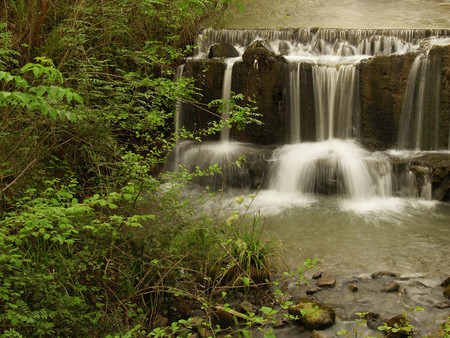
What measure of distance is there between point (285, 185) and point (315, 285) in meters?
3.94

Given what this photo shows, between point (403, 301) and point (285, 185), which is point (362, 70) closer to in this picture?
point (285, 185)

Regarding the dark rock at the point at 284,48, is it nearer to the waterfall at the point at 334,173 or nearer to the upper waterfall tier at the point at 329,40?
the upper waterfall tier at the point at 329,40

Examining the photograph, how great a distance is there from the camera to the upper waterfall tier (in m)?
10.3

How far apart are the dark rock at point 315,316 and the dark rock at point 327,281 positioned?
0.60m

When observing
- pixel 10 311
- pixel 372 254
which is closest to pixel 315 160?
pixel 372 254

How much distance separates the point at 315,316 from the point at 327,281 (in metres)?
0.88

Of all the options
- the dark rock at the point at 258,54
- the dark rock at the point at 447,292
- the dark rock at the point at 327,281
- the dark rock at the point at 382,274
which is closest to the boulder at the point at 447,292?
the dark rock at the point at 447,292

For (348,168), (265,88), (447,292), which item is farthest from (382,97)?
(447,292)

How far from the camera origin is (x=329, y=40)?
11.0 m

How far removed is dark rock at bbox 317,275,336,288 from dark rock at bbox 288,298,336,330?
1.95ft

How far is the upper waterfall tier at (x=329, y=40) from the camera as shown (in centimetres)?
1030

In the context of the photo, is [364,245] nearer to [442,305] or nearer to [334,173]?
[442,305]

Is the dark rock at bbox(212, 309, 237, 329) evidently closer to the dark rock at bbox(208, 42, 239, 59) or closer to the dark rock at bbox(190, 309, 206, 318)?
the dark rock at bbox(190, 309, 206, 318)

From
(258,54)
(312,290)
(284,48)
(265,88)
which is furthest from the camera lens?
(284,48)
